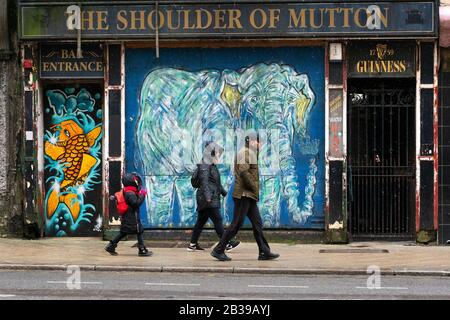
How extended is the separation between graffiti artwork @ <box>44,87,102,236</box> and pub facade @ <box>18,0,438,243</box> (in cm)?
34

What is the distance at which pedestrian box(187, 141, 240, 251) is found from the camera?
15.9 metres

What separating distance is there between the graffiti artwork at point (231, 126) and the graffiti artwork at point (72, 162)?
2.94 feet

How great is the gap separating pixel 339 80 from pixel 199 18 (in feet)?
8.90

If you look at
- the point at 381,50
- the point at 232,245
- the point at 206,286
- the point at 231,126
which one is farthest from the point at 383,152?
the point at 206,286

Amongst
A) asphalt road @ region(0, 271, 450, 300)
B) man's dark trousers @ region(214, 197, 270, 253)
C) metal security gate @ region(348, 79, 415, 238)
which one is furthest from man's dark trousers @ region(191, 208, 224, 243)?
metal security gate @ region(348, 79, 415, 238)

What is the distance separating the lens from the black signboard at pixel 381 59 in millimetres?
17406

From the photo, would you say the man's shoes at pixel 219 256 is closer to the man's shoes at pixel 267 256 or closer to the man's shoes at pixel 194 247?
the man's shoes at pixel 267 256

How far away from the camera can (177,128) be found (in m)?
17.8

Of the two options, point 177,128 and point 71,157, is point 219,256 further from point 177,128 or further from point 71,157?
point 71,157

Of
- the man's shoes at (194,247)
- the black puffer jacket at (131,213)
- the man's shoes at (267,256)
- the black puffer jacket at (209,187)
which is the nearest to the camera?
the man's shoes at (267,256)

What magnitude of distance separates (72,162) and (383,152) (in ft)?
18.8

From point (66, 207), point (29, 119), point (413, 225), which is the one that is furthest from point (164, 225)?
point (413, 225)

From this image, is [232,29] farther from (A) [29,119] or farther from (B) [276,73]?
(A) [29,119]

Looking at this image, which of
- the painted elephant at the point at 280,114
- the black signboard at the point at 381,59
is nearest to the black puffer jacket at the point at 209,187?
the painted elephant at the point at 280,114
